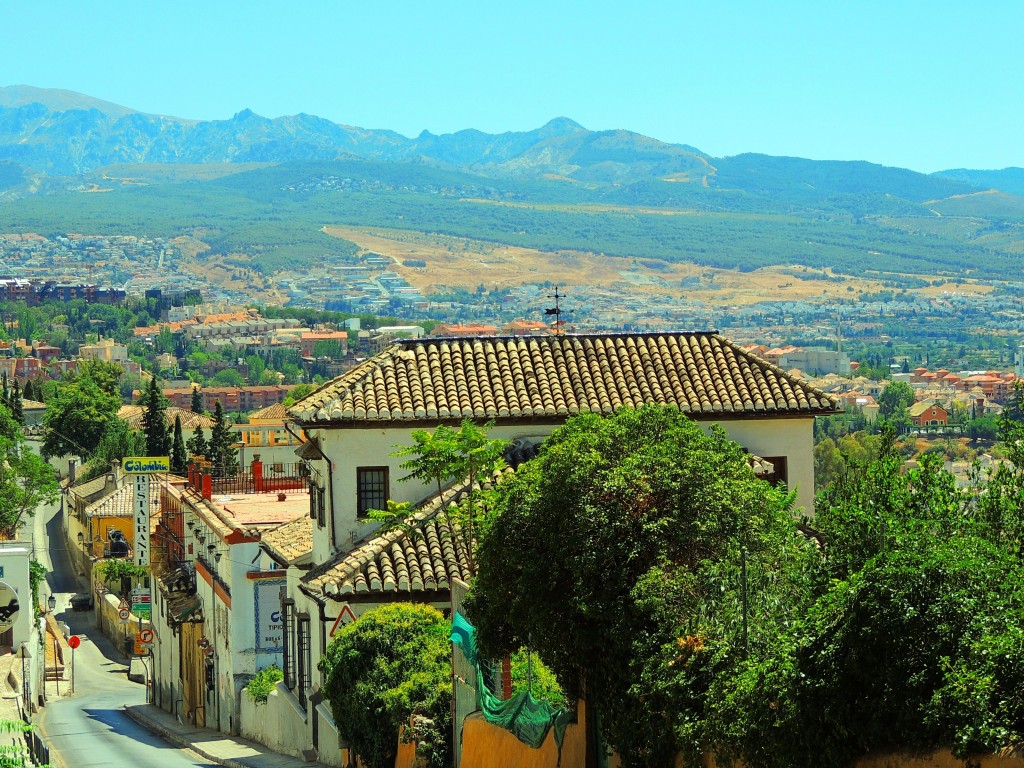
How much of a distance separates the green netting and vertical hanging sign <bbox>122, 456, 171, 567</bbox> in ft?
157

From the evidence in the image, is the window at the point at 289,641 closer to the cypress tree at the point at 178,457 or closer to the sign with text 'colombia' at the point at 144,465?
the sign with text 'colombia' at the point at 144,465

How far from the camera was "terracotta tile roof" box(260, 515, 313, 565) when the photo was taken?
114 feet

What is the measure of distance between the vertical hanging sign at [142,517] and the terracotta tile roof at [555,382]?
3892 centimetres

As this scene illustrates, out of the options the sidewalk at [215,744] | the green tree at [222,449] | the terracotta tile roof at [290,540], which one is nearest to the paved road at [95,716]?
the sidewalk at [215,744]

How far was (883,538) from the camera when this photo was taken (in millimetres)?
13125

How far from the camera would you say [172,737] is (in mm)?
43625

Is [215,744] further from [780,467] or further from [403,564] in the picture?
[780,467]

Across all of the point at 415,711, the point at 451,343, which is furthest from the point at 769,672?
the point at 451,343

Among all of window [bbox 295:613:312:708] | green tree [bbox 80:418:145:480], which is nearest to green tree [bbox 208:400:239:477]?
green tree [bbox 80:418:145:480]

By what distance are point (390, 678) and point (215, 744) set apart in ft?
51.6

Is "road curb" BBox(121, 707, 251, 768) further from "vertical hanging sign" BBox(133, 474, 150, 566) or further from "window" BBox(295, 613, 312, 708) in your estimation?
"vertical hanging sign" BBox(133, 474, 150, 566)

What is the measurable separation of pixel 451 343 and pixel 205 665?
15.1m

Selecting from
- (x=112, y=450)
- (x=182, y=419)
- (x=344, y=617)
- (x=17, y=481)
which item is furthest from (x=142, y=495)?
(x=182, y=419)

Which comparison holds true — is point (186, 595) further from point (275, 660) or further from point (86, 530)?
point (86, 530)
